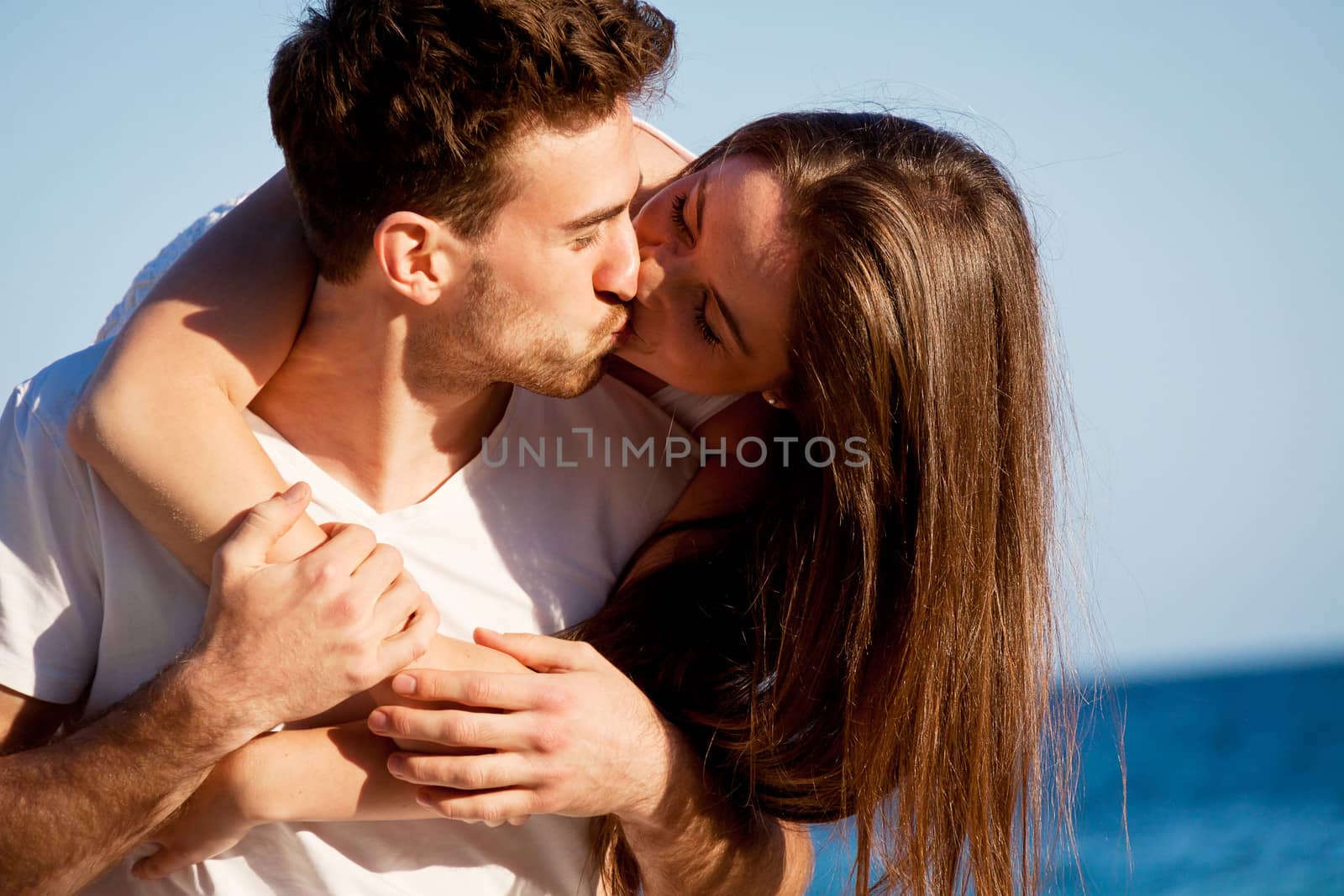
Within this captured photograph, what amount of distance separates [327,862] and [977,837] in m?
1.24

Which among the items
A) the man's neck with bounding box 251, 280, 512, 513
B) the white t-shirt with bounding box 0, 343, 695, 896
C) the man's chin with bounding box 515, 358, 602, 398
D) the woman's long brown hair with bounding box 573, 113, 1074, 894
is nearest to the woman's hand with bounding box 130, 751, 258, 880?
the white t-shirt with bounding box 0, 343, 695, 896

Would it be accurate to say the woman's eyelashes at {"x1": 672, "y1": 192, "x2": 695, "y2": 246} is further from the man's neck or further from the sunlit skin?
the man's neck

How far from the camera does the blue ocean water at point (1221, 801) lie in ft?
42.3

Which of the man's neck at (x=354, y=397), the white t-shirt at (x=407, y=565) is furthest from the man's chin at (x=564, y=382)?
the white t-shirt at (x=407, y=565)

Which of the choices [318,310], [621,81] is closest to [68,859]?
[318,310]

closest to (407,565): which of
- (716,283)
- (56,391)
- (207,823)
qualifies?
(207,823)

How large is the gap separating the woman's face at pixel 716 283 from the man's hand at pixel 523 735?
2.07ft

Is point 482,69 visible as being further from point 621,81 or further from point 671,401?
point 671,401

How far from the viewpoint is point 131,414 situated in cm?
203

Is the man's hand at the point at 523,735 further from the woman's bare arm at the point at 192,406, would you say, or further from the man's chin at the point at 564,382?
the man's chin at the point at 564,382

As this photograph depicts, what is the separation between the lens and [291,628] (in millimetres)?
1904

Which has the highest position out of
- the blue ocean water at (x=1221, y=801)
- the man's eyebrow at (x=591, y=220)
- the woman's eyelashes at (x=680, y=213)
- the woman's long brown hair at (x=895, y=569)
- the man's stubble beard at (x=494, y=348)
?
the man's eyebrow at (x=591, y=220)

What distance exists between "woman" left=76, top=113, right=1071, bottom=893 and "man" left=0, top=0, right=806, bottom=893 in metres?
0.16

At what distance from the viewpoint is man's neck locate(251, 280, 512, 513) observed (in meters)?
2.38
